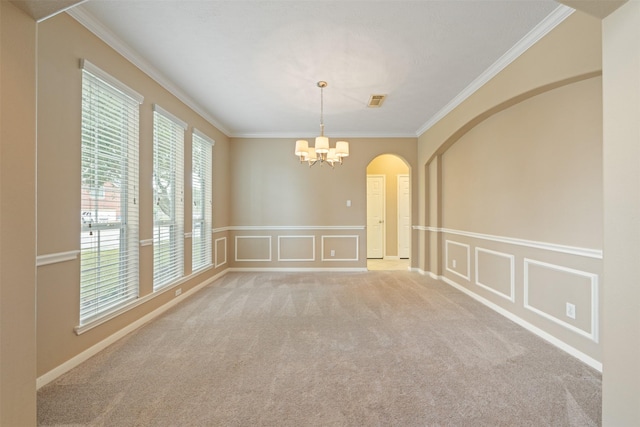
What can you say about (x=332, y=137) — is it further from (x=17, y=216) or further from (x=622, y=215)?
(x=17, y=216)

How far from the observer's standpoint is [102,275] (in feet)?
8.82

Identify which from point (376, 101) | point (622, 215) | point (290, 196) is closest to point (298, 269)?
point (290, 196)

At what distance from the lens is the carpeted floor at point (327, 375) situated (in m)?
1.82

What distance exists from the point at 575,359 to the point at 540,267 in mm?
841

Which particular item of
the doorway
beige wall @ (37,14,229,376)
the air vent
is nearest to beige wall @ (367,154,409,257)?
the doorway

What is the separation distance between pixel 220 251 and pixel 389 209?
445cm

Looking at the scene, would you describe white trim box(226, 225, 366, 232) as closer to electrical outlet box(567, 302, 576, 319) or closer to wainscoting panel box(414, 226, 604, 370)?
wainscoting panel box(414, 226, 604, 370)

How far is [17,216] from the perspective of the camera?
141 cm

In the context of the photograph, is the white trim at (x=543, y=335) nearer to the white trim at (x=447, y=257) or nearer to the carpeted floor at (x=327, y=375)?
the carpeted floor at (x=327, y=375)

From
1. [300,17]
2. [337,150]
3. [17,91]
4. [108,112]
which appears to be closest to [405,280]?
[337,150]

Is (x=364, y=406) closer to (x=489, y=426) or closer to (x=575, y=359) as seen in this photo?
(x=489, y=426)

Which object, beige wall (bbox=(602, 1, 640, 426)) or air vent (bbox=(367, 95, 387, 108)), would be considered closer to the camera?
beige wall (bbox=(602, 1, 640, 426))

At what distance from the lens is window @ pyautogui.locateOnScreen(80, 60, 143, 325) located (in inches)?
98.4

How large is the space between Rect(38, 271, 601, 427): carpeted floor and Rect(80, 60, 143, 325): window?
20.9 inches
